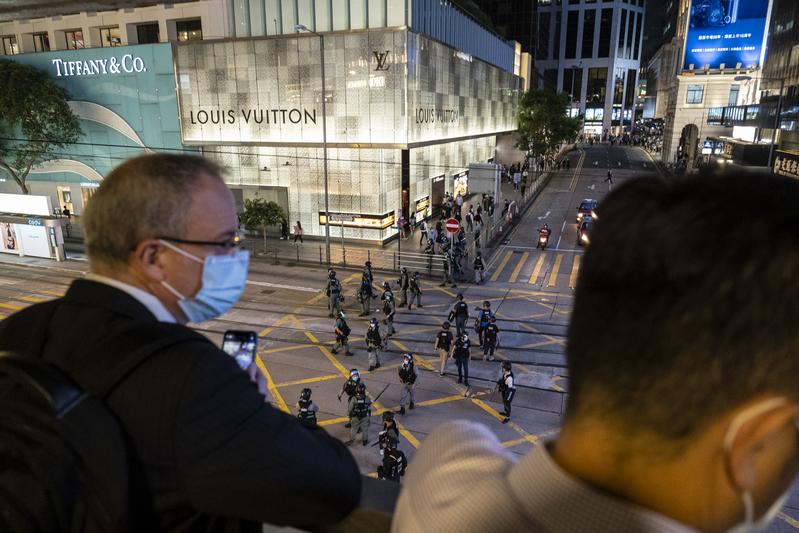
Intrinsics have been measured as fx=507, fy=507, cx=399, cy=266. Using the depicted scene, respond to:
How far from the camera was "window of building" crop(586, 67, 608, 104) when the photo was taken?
357ft

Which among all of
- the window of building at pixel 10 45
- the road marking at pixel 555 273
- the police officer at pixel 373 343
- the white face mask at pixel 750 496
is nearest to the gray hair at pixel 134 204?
the white face mask at pixel 750 496

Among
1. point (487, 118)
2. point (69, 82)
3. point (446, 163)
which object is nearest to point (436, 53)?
point (446, 163)

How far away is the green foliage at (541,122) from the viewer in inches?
2058

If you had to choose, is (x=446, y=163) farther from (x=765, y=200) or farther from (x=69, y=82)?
(x=765, y=200)

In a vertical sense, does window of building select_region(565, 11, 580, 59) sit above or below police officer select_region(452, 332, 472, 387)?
above

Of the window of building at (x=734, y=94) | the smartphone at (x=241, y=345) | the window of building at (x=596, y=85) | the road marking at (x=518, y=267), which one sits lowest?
the road marking at (x=518, y=267)

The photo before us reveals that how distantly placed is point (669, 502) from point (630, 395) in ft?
0.63

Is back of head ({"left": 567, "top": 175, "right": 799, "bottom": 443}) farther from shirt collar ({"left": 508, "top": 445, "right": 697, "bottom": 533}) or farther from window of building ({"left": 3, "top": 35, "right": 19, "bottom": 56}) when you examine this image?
window of building ({"left": 3, "top": 35, "right": 19, "bottom": 56})

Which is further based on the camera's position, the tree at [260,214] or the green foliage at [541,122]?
the green foliage at [541,122]

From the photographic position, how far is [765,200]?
0.81 metres

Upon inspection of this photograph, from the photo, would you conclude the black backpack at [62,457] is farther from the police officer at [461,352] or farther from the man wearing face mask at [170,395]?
the police officer at [461,352]

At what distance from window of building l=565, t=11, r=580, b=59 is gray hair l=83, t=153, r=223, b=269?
122m

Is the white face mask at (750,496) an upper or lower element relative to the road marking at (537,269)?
upper

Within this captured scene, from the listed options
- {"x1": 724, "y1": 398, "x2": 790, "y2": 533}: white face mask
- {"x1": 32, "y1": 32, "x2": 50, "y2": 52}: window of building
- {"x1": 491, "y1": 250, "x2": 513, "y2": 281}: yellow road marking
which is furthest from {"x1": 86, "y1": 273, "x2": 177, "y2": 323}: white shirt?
{"x1": 32, "y1": 32, "x2": 50, "y2": 52}: window of building
